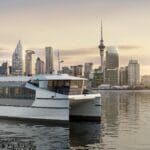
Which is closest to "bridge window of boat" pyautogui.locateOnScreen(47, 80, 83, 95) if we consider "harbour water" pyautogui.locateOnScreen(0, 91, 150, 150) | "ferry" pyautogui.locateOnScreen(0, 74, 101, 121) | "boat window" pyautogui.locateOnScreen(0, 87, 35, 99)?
"ferry" pyautogui.locateOnScreen(0, 74, 101, 121)

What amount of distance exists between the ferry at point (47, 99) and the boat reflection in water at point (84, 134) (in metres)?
1.75

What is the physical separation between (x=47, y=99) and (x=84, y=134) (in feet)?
22.7

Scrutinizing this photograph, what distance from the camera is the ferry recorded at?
45031 mm

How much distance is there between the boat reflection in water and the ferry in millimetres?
1750

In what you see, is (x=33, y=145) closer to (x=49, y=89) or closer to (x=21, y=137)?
(x=21, y=137)

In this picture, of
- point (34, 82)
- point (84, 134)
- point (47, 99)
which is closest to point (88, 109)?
point (47, 99)

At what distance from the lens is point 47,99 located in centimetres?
4541

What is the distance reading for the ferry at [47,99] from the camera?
45.0 m

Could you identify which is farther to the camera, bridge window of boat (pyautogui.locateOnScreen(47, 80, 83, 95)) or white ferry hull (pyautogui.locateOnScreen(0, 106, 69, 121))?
bridge window of boat (pyautogui.locateOnScreen(47, 80, 83, 95))

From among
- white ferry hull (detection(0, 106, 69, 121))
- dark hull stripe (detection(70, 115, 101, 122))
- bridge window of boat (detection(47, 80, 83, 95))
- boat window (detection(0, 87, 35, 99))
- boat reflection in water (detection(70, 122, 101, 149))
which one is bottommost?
boat reflection in water (detection(70, 122, 101, 149))

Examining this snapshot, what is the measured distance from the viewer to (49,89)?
46375 mm

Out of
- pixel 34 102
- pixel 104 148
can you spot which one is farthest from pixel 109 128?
pixel 104 148

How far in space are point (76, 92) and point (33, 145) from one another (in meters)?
15.2

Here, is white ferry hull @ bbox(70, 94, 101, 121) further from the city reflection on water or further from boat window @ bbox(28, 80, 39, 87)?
the city reflection on water
